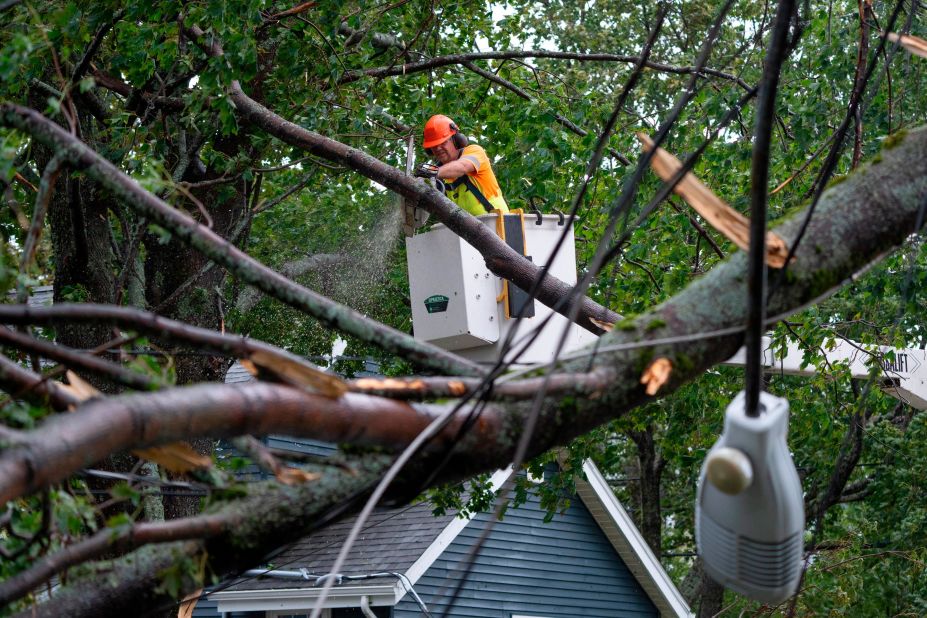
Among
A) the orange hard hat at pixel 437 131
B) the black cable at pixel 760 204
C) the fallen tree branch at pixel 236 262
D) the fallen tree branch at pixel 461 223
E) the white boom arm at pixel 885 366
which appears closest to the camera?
the black cable at pixel 760 204

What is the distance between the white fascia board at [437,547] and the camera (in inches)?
425

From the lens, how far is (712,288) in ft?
9.99

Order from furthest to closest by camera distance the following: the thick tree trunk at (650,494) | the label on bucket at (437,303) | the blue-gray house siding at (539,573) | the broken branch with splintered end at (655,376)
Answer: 1. the thick tree trunk at (650,494)
2. the blue-gray house siding at (539,573)
3. the label on bucket at (437,303)
4. the broken branch with splintered end at (655,376)

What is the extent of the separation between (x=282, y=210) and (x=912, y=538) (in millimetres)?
8005

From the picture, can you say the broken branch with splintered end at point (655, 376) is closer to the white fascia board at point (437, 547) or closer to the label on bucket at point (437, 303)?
the label on bucket at point (437, 303)

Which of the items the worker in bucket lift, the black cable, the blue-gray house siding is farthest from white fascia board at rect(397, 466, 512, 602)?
the black cable

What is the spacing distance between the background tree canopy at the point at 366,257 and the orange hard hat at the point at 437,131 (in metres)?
0.63

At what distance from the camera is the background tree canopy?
2.70 metres

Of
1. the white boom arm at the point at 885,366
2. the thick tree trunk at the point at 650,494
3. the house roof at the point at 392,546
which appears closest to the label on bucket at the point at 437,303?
the white boom arm at the point at 885,366

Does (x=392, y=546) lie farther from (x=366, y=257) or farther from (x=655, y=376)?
(x=655, y=376)

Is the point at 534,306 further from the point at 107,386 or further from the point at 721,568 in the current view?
the point at 721,568

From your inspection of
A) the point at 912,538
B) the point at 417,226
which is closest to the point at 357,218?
the point at 417,226

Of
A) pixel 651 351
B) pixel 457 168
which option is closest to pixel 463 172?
pixel 457 168

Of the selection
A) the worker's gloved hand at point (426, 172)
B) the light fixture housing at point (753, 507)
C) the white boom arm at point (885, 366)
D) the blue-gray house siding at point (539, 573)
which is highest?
the worker's gloved hand at point (426, 172)
